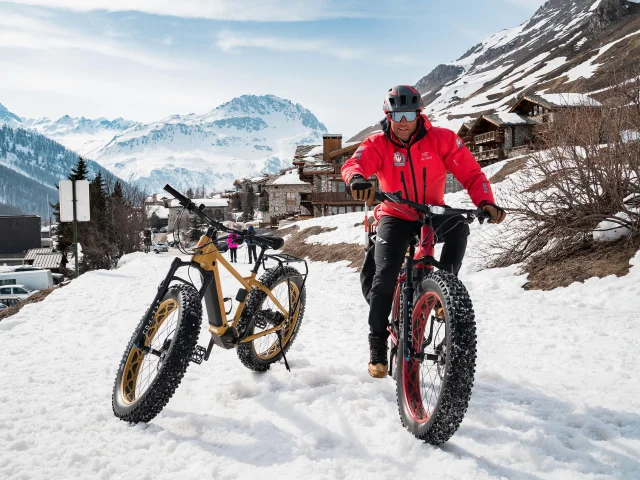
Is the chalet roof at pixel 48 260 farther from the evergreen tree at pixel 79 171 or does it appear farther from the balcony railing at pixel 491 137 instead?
the balcony railing at pixel 491 137

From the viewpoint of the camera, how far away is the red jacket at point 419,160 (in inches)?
151

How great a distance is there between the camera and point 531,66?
117250 millimetres

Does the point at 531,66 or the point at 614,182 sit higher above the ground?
the point at 531,66

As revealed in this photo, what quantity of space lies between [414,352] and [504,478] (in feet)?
2.99

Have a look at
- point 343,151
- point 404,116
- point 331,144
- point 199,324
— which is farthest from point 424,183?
point 331,144

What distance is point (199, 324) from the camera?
3.24m

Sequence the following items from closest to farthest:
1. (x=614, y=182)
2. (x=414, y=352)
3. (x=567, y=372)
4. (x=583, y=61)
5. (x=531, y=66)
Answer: (x=414, y=352) → (x=567, y=372) → (x=614, y=182) → (x=583, y=61) → (x=531, y=66)

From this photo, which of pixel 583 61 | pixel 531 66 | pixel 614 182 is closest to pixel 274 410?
pixel 614 182

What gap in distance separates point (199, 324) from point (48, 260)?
65.0 metres

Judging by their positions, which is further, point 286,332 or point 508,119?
point 508,119

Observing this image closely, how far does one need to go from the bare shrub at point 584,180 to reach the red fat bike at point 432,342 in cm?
732

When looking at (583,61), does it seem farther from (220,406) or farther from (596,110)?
(220,406)

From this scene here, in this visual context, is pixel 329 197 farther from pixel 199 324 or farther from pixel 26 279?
pixel 199 324

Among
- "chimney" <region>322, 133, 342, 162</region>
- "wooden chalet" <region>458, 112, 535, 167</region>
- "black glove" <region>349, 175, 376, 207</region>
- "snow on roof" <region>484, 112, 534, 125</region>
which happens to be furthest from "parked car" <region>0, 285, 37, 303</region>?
"snow on roof" <region>484, 112, 534, 125</region>
